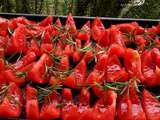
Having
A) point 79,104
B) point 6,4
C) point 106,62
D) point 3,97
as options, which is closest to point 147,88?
point 106,62

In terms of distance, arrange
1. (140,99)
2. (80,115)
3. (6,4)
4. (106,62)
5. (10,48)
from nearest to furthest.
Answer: (80,115), (140,99), (106,62), (10,48), (6,4)

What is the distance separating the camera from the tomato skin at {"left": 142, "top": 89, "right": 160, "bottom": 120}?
149 cm

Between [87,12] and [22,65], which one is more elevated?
[87,12]

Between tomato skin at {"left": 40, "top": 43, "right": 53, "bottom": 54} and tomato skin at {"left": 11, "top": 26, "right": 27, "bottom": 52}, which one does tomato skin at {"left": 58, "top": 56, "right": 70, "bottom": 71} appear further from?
tomato skin at {"left": 11, "top": 26, "right": 27, "bottom": 52}

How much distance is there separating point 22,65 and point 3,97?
239 mm

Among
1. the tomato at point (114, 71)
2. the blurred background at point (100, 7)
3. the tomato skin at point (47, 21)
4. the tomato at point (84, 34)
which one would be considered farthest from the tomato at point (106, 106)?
the blurred background at point (100, 7)

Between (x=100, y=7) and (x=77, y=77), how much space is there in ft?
3.21

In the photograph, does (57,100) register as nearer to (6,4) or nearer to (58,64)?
(58,64)

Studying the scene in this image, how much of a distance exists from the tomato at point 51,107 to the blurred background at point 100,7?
1.09m

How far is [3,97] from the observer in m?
1.56

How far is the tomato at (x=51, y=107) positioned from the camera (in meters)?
1.50

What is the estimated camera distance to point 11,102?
155 cm

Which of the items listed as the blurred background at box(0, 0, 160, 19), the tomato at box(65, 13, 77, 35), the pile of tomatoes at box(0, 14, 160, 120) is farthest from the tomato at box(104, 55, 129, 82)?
the blurred background at box(0, 0, 160, 19)

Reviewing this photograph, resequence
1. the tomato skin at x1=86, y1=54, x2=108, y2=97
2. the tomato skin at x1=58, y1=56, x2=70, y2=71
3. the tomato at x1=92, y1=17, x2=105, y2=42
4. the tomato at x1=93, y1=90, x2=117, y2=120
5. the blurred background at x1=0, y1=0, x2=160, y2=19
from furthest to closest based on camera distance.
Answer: the blurred background at x1=0, y1=0, x2=160, y2=19 < the tomato at x1=92, y1=17, x2=105, y2=42 < the tomato skin at x1=58, y1=56, x2=70, y2=71 < the tomato skin at x1=86, y1=54, x2=108, y2=97 < the tomato at x1=93, y1=90, x2=117, y2=120
